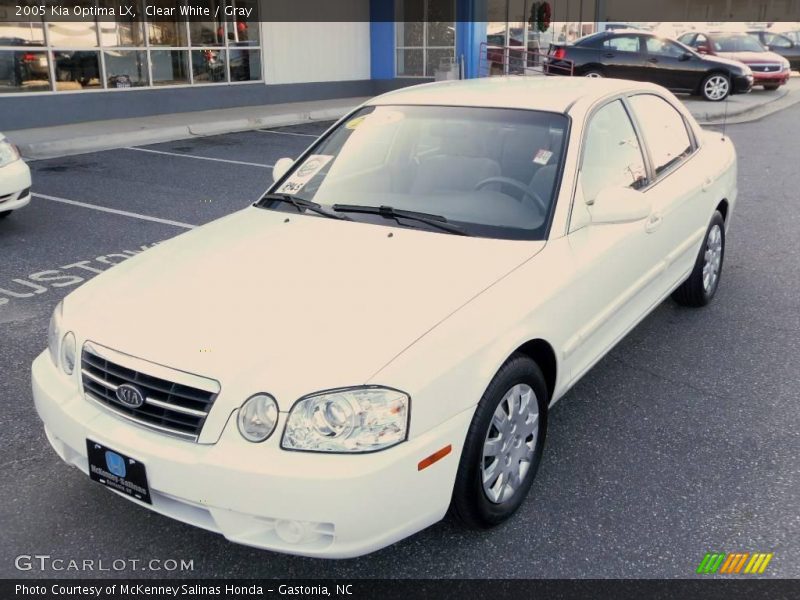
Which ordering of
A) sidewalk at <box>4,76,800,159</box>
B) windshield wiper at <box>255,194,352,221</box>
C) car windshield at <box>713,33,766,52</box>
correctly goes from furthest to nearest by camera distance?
car windshield at <box>713,33,766,52</box>, sidewalk at <box>4,76,800,159</box>, windshield wiper at <box>255,194,352,221</box>

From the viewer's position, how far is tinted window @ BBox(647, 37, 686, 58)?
1844 centimetres

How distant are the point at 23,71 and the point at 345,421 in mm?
12663

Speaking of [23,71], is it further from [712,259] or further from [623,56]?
[623,56]

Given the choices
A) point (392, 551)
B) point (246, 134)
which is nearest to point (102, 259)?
point (392, 551)

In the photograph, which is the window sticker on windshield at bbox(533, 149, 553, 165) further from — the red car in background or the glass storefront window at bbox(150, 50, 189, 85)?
the red car in background

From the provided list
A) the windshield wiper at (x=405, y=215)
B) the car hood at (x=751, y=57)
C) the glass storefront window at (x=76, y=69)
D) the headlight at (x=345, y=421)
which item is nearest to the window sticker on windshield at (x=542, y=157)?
the windshield wiper at (x=405, y=215)

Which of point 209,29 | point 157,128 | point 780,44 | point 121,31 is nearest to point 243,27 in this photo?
point 209,29

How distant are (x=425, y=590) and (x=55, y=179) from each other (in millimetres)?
8650

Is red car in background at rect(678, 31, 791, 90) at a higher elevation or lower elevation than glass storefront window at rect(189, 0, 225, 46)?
lower

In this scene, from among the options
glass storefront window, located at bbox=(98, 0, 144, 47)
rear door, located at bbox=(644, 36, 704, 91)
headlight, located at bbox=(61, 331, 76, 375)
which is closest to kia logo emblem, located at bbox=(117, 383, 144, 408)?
headlight, located at bbox=(61, 331, 76, 375)

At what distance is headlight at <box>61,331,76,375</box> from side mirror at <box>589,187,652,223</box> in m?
2.20

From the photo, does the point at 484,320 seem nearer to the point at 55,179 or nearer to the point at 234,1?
the point at 55,179

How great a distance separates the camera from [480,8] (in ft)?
63.3

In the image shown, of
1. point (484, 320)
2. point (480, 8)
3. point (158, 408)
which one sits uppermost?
point (480, 8)
